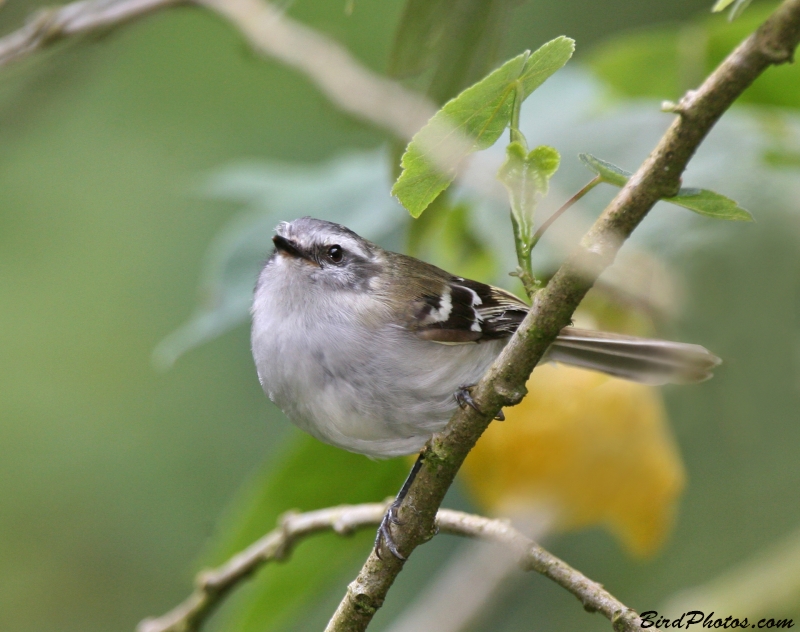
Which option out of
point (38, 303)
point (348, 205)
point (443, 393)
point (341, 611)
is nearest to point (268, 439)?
point (38, 303)

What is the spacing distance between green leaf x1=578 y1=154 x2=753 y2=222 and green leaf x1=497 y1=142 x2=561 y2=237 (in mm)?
103

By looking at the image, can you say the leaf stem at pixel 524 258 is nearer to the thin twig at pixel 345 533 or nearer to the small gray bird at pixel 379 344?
the thin twig at pixel 345 533

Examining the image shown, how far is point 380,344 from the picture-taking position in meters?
2.57

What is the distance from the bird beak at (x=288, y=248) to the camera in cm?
279

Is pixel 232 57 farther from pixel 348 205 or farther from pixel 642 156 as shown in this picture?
pixel 642 156

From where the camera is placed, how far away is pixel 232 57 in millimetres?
7395

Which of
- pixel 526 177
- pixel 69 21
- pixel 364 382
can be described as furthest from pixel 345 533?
pixel 69 21

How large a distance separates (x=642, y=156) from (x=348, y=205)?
1020 millimetres

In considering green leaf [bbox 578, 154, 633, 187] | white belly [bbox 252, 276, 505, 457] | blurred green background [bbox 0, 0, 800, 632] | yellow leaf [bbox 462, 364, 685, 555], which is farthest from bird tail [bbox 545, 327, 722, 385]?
blurred green background [bbox 0, 0, 800, 632]

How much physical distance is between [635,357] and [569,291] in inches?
59.9

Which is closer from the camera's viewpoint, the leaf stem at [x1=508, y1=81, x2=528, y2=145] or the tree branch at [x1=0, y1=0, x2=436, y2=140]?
the leaf stem at [x1=508, y1=81, x2=528, y2=145]

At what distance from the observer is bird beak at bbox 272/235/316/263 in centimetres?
279

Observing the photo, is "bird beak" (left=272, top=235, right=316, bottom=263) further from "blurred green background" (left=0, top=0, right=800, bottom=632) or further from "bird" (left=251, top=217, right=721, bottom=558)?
"blurred green background" (left=0, top=0, right=800, bottom=632)

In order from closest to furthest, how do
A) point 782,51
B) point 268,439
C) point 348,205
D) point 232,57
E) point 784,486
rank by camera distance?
point 782,51 < point 348,205 < point 784,486 < point 268,439 < point 232,57
